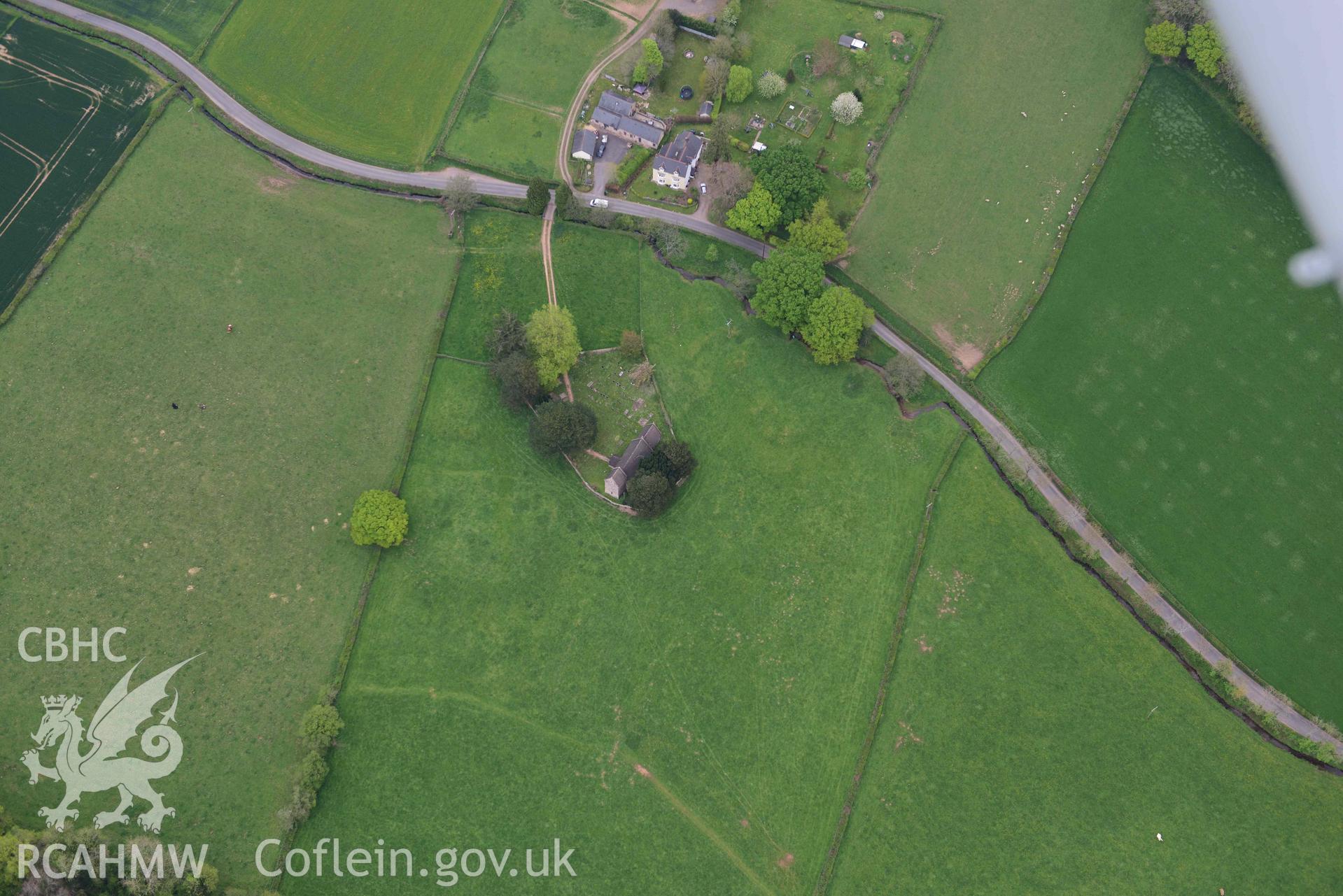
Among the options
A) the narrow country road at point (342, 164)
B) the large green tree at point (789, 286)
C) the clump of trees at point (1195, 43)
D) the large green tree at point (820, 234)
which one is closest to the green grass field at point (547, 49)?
the narrow country road at point (342, 164)

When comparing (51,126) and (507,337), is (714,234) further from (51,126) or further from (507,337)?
(51,126)

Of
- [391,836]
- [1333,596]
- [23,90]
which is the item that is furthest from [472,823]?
[23,90]

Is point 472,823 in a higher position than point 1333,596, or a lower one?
lower

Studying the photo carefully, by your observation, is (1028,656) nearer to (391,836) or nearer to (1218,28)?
(391,836)

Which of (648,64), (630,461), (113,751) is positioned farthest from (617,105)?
(113,751)

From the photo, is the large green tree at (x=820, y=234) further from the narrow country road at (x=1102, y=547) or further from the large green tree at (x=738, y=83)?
the large green tree at (x=738, y=83)

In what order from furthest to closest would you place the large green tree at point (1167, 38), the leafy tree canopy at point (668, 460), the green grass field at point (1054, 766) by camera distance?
the large green tree at point (1167, 38) → the leafy tree canopy at point (668, 460) → the green grass field at point (1054, 766)
